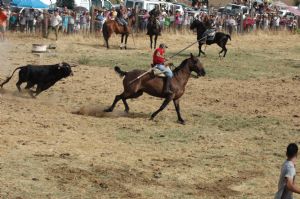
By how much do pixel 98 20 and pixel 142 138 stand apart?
75.5 ft

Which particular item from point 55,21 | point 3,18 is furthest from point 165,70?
point 55,21

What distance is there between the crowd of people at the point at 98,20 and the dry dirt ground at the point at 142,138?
21.9 ft

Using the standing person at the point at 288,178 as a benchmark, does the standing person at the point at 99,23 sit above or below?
below

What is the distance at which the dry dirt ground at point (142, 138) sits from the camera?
39.9 feet

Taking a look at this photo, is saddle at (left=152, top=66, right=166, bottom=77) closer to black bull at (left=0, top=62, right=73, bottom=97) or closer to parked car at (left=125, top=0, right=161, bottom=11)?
black bull at (left=0, top=62, right=73, bottom=97)

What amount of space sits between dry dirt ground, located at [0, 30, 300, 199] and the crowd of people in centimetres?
669

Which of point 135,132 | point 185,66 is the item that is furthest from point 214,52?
point 135,132

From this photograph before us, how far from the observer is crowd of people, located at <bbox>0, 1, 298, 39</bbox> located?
3488cm

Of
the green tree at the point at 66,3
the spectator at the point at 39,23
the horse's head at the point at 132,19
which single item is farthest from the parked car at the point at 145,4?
the spectator at the point at 39,23

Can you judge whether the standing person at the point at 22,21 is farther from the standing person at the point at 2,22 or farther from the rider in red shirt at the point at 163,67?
the rider in red shirt at the point at 163,67

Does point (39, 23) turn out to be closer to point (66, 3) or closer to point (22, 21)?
point (22, 21)

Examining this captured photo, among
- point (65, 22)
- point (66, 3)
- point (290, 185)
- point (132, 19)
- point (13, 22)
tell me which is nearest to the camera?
point (290, 185)

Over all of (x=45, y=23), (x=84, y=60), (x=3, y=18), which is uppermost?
(x=3, y=18)

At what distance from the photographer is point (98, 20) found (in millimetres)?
38250
